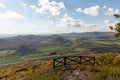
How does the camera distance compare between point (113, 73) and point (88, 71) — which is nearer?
point (113, 73)

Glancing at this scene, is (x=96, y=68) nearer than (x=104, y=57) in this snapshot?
Yes

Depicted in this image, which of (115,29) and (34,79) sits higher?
(115,29)

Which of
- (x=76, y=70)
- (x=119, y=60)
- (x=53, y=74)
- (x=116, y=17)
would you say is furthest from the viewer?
(x=119, y=60)

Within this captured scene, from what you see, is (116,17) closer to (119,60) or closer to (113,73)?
(119,60)

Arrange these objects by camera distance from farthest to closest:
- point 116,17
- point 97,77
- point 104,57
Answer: point 104,57 → point 116,17 → point 97,77

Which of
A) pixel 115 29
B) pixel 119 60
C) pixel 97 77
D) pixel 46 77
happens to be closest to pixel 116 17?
pixel 115 29

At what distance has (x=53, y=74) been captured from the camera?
66.2 ft

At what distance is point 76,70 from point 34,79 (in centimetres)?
501

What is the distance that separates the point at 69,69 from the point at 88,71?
2343 mm

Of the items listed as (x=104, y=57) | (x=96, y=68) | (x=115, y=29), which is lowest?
(x=104, y=57)

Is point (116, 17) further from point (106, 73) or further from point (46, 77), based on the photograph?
point (46, 77)

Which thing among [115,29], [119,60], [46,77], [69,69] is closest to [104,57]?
[119,60]

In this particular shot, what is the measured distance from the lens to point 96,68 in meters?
21.3

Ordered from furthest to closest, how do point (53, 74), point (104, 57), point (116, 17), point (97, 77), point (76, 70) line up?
point (104, 57), point (116, 17), point (76, 70), point (53, 74), point (97, 77)
